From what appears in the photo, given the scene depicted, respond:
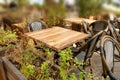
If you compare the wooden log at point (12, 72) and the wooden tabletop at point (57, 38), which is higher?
the wooden tabletop at point (57, 38)

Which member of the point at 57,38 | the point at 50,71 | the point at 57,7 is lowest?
the point at 50,71

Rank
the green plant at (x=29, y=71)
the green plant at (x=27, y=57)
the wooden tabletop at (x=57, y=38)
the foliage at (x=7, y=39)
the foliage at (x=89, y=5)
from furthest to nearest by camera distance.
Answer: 1. the foliage at (x=7, y=39)
2. the wooden tabletop at (x=57, y=38)
3. the green plant at (x=27, y=57)
4. the green plant at (x=29, y=71)
5. the foliage at (x=89, y=5)

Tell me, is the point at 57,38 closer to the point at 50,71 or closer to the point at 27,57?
the point at 27,57

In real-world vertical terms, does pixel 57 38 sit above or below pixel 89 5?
below

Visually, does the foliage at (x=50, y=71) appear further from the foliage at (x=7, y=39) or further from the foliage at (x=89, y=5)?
the foliage at (x=89, y=5)

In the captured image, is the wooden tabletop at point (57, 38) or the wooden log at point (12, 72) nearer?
the wooden log at point (12, 72)

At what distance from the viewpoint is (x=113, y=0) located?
609mm

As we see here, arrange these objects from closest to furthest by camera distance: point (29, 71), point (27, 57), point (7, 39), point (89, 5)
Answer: point (89, 5)
point (29, 71)
point (27, 57)
point (7, 39)

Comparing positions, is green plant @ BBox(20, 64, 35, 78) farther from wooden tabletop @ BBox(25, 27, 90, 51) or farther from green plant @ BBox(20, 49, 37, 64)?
wooden tabletop @ BBox(25, 27, 90, 51)

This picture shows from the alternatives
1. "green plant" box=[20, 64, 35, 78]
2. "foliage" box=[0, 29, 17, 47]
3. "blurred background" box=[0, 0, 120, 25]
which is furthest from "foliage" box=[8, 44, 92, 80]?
"blurred background" box=[0, 0, 120, 25]

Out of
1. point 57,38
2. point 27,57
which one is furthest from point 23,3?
point 57,38

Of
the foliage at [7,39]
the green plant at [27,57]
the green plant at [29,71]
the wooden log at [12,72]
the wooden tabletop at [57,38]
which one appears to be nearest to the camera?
the wooden log at [12,72]

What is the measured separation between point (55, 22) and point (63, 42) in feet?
7.83

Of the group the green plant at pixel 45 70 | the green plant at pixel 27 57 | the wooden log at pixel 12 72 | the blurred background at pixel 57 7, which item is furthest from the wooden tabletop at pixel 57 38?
the blurred background at pixel 57 7
